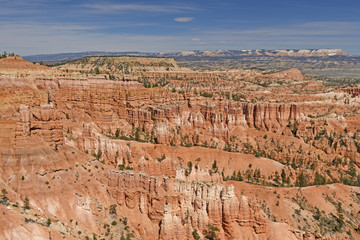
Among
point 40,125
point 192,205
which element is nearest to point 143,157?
point 192,205

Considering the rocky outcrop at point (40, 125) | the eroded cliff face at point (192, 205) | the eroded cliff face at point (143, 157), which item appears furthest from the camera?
the eroded cliff face at point (192, 205)

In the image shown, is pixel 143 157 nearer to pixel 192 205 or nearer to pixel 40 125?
pixel 192 205

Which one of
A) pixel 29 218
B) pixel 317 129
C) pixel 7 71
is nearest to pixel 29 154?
pixel 29 218

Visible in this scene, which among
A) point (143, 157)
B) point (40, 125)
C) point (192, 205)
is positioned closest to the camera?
point (40, 125)

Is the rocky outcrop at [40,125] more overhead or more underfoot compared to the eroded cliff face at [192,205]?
more overhead

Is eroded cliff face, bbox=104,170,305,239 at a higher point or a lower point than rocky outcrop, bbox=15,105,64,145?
lower

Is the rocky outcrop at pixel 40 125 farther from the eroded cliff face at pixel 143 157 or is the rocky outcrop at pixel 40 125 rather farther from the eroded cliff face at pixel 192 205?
the eroded cliff face at pixel 192 205

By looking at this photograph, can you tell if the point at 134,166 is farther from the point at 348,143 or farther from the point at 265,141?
the point at 348,143

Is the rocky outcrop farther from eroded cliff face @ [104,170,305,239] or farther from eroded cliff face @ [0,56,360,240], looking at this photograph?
eroded cliff face @ [104,170,305,239]

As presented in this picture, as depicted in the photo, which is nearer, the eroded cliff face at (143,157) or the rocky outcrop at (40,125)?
the eroded cliff face at (143,157)

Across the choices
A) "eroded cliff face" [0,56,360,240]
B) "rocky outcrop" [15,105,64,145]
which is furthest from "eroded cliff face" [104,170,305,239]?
"rocky outcrop" [15,105,64,145]

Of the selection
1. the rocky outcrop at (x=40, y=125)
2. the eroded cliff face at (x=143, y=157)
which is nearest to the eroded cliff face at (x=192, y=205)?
the eroded cliff face at (x=143, y=157)

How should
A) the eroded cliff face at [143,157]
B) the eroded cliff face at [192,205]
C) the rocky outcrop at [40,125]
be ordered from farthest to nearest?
the eroded cliff face at [192,205] → the rocky outcrop at [40,125] → the eroded cliff face at [143,157]
